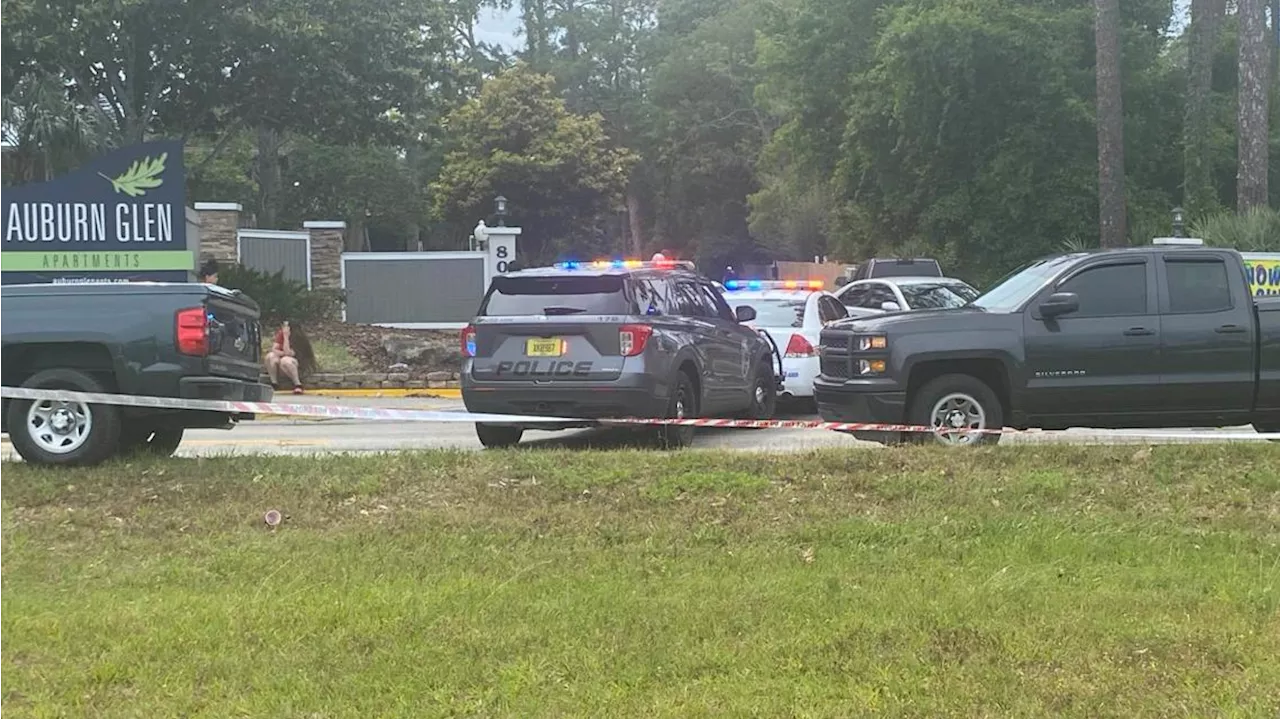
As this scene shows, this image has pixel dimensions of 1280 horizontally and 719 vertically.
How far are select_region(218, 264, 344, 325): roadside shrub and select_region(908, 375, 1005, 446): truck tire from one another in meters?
14.9

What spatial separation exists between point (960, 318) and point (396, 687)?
6.24 m

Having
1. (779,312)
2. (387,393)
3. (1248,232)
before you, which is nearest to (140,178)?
→ (387,393)

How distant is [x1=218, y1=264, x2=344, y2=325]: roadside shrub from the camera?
21.9 meters

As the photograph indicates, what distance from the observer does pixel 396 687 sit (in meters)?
4.43

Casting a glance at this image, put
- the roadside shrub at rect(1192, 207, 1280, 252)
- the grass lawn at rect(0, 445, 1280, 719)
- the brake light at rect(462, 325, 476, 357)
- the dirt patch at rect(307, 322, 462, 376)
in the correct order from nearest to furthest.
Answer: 1. the grass lawn at rect(0, 445, 1280, 719)
2. the brake light at rect(462, 325, 476, 357)
3. the roadside shrub at rect(1192, 207, 1280, 252)
4. the dirt patch at rect(307, 322, 462, 376)

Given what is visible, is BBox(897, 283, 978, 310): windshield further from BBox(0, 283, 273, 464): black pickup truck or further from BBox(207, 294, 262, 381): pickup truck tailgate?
BBox(0, 283, 273, 464): black pickup truck

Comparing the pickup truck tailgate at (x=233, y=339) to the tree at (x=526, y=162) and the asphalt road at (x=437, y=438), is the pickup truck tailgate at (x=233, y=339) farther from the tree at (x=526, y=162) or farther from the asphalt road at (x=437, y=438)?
the tree at (x=526, y=162)

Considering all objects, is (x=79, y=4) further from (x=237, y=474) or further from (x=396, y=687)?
(x=396, y=687)

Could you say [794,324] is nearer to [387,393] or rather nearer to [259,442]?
[259,442]

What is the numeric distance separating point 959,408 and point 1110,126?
58.7 ft

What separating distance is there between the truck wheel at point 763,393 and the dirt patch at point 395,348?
8.42 m

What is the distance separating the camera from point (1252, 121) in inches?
935

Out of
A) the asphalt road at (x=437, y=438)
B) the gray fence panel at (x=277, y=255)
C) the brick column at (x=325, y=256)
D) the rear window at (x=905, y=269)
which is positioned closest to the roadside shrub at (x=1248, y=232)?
the rear window at (x=905, y=269)

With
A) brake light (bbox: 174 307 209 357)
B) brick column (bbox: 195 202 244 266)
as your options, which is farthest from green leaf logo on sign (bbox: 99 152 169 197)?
brake light (bbox: 174 307 209 357)
